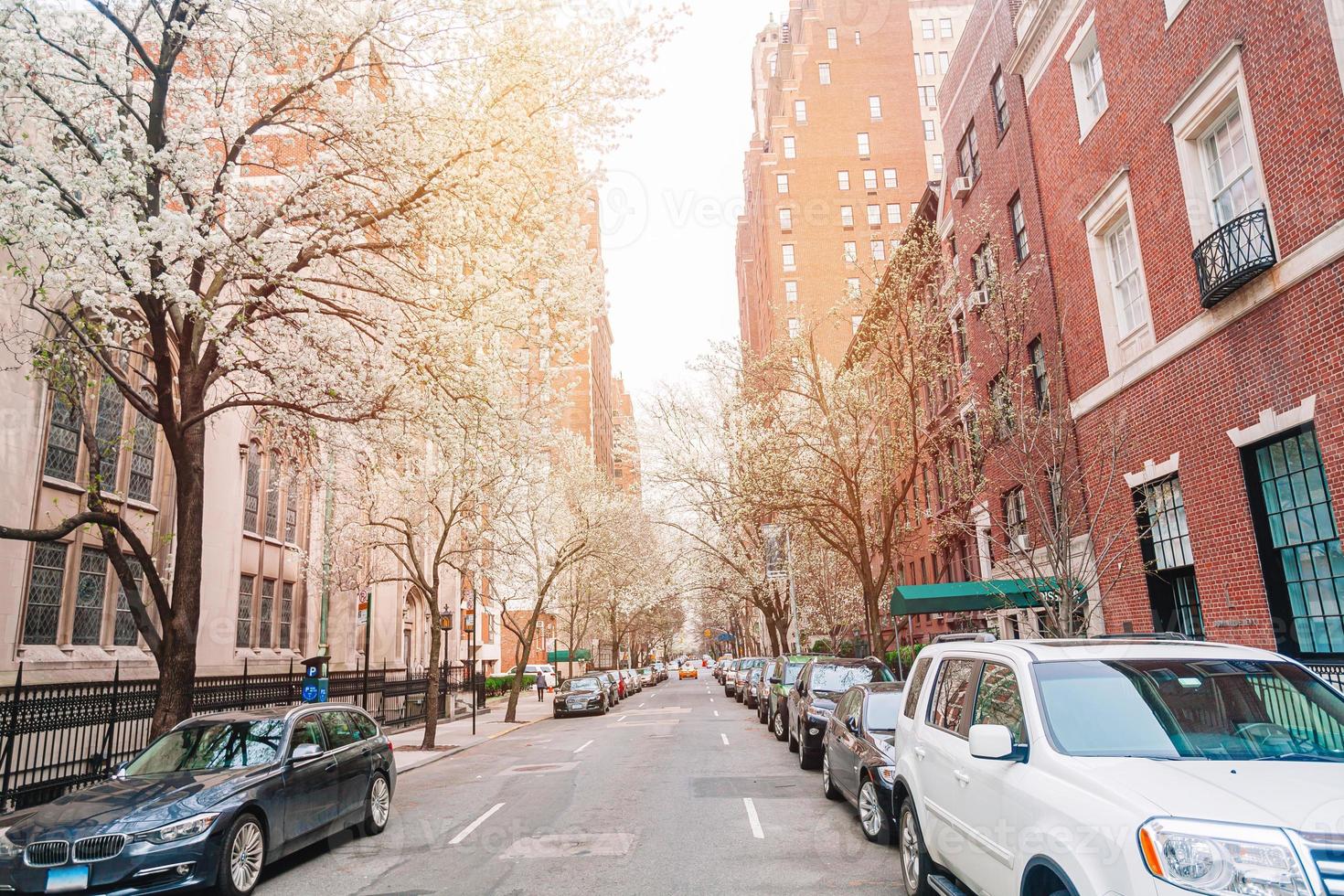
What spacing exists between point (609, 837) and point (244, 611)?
19.5 meters

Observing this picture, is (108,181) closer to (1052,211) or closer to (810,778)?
(810,778)

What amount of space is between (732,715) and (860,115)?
197 ft

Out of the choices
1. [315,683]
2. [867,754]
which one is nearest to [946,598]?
[867,754]

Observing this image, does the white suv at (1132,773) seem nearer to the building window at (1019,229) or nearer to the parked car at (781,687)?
the parked car at (781,687)

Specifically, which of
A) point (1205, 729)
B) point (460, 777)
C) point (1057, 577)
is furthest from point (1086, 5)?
point (460, 777)

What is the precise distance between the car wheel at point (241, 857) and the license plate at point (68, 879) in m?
0.95

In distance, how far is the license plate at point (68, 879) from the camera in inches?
267

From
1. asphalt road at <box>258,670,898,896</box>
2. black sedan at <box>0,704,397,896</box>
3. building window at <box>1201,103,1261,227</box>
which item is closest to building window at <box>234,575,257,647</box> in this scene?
asphalt road at <box>258,670,898,896</box>

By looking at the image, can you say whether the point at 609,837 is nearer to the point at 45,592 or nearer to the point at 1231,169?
the point at 1231,169

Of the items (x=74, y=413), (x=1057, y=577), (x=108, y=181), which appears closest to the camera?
(x=108, y=181)

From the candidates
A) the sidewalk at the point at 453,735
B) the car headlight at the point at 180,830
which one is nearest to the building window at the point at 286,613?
the sidewalk at the point at 453,735

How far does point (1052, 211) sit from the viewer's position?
62.0 feet

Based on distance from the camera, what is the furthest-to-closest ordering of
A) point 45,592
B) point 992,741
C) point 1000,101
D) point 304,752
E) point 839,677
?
1. point 1000,101
2. point 45,592
3. point 839,677
4. point 304,752
5. point 992,741

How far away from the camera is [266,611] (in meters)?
26.3
